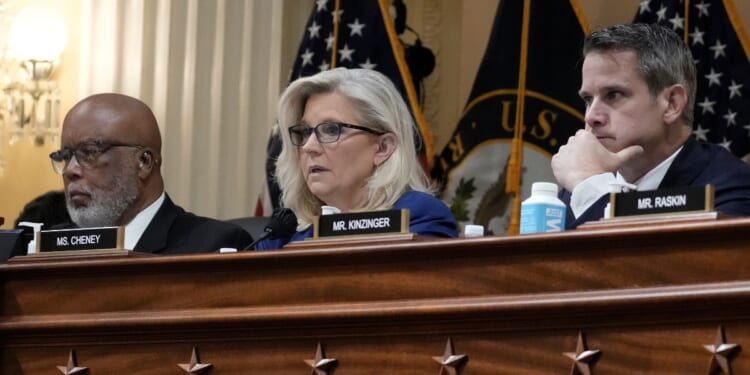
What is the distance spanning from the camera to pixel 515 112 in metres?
6.61

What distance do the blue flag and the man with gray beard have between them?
2157 mm

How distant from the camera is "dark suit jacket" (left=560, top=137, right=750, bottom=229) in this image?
3391 mm

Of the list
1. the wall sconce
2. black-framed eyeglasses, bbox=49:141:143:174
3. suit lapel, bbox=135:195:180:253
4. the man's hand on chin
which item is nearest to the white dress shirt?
the man's hand on chin

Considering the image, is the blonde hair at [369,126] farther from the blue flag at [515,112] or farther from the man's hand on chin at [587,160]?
the blue flag at [515,112]

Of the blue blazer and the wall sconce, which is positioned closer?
the blue blazer

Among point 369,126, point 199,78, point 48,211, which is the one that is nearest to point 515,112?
point 199,78

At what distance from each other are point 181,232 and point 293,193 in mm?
455

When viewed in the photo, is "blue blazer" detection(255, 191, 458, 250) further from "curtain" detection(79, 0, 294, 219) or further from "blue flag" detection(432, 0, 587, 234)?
"curtain" detection(79, 0, 294, 219)

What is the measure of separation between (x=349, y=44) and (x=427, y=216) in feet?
11.2

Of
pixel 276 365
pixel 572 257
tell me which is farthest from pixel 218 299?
pixel 572 257

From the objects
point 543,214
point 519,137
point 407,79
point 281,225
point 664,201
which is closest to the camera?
point 664,201

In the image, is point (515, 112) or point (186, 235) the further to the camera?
point (515, 112)

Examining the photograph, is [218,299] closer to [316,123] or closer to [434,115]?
[316,123]

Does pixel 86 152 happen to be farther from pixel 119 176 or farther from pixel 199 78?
pixel 199 78
